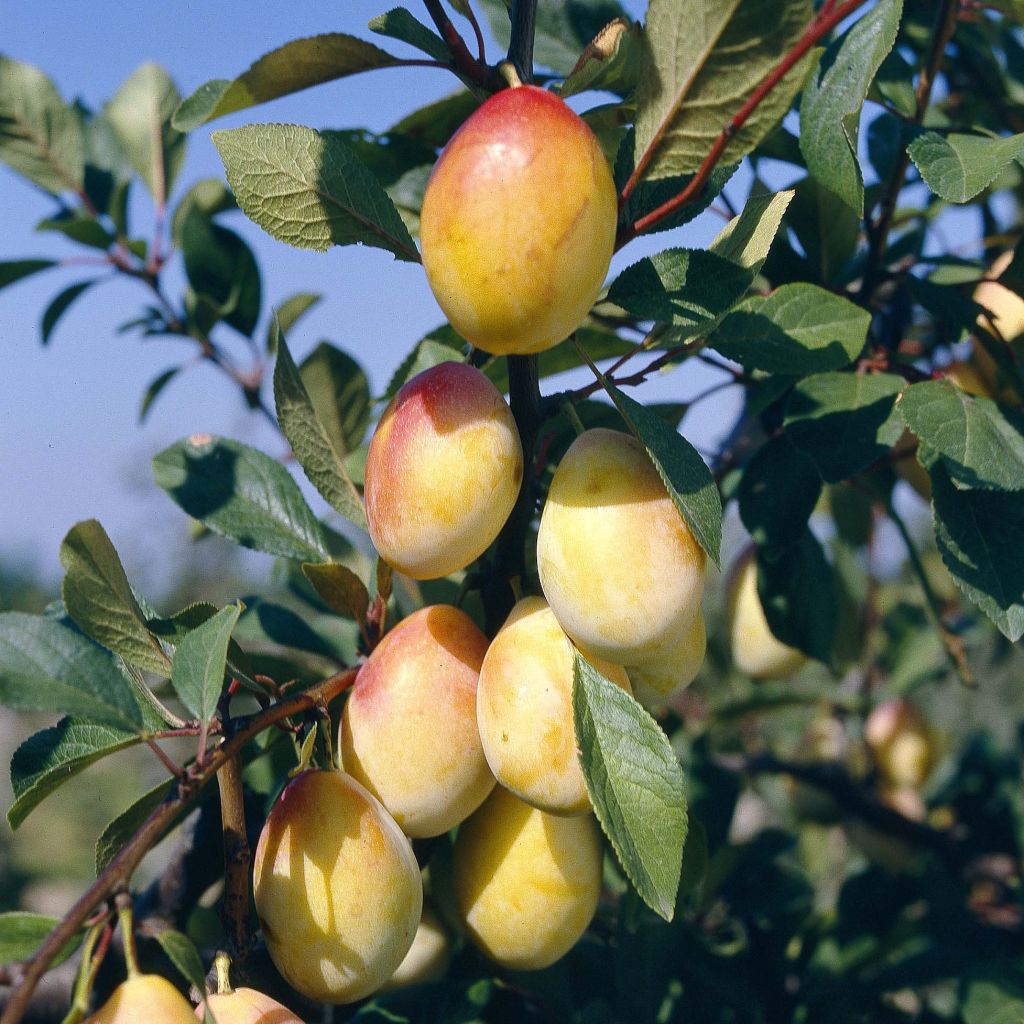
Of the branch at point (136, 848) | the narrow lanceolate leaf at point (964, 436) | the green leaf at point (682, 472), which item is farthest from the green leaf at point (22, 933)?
the narrow lanceolate leaf at point (964, 436)

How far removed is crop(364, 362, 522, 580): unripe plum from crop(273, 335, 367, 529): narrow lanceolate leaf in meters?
0.12

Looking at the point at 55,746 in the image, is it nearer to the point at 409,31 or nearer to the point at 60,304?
the point at 409,31

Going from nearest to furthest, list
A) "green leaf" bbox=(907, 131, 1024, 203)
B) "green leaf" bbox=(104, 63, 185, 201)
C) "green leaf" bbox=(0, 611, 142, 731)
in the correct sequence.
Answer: "green leaf" bbox=(0, 611, 142, 731) → "green leaf" bbox=(907, 131, 1024, 203) → "green leaf" bbox=(104, 63, 185, 201)

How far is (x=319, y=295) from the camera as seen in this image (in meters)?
1.26

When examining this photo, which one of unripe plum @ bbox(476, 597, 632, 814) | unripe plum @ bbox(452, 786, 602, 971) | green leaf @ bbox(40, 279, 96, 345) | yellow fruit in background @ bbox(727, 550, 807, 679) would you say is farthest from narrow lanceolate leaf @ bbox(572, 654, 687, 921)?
green leaf @ bbox(40, 279, 96, 345)

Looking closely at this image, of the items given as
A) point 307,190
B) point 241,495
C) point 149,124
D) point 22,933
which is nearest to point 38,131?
point 149,124

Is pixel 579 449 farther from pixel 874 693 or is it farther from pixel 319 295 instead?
pixel 874 693

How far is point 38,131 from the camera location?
1.24 m

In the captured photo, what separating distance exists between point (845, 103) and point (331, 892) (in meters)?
0.58

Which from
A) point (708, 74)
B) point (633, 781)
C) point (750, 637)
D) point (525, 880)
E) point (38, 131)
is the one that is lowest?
point (750, 637)

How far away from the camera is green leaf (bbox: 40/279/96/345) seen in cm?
127

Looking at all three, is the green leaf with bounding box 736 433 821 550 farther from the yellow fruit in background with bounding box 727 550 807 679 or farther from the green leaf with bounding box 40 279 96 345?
the green leaf with bounding box 40 279 96 345

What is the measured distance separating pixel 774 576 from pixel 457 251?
2.04 feet

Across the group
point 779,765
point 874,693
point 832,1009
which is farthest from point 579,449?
point 874,693
